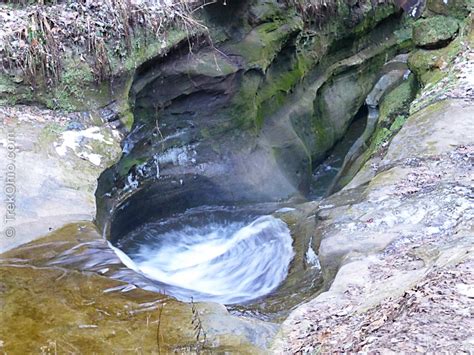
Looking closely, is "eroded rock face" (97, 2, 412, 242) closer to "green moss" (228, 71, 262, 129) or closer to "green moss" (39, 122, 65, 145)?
"green moss" (228, 71, 262, 129)

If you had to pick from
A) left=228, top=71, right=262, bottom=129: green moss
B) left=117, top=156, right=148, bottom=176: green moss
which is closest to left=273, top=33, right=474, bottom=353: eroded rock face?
left=228, top=71, right=262, bottom=129: green moss

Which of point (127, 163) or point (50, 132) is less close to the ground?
point (50, 132)

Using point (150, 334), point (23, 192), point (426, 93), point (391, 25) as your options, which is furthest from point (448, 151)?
point (391, 25)

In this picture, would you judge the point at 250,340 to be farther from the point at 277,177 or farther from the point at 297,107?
the point at 297,107

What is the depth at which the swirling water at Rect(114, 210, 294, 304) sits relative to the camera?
6.03 meters

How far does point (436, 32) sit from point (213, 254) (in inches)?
203

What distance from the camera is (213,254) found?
740 centimetres

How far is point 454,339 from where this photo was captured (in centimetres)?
303

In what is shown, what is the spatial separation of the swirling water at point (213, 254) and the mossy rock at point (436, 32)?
3933mm

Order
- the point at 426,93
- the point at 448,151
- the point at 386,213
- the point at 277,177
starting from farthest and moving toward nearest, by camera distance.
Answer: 1. the point at 277,177
2. the point at 426,93
3. the point at 448,151
4. the point at 386,213

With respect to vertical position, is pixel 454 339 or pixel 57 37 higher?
pixel 57 37

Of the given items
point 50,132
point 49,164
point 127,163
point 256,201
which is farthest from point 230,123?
point 49,164

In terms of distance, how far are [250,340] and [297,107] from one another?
690cm

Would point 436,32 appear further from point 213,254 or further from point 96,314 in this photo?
point 96,314
